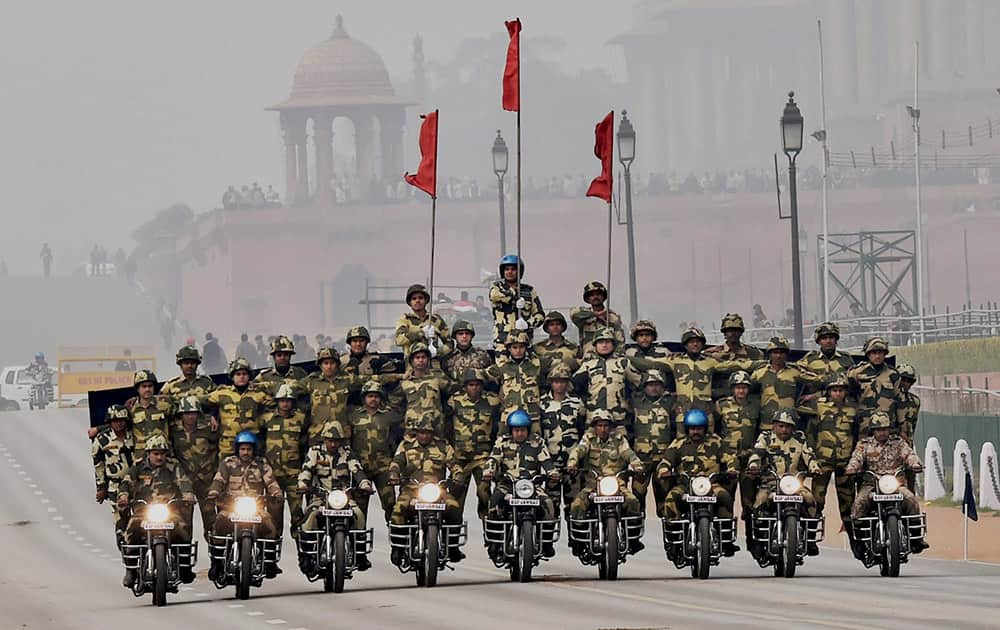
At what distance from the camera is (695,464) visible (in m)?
22.3

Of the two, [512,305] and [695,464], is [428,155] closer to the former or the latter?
[512,305]

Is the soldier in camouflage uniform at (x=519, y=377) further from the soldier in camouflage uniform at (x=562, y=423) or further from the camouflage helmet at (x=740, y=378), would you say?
the camouflage helmet at (x=740, y=378)

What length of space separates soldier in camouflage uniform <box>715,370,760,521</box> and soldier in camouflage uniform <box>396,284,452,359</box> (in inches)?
99.3

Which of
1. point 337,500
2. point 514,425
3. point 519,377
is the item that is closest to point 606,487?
Result: point 514,425

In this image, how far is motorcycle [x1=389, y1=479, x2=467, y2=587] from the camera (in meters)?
21.7

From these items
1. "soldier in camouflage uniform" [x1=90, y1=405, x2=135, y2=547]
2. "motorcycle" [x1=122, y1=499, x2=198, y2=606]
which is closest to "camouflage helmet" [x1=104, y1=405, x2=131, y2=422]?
"soldier in camouflage uniform" [x1=90, y1=405, x2=135, y2=547]

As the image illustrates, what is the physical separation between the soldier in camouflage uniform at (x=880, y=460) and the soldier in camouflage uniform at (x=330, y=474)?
13.2 ft

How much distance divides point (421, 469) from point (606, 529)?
5.23 ft

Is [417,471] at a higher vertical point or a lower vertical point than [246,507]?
higher

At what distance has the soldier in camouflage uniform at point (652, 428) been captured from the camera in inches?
887

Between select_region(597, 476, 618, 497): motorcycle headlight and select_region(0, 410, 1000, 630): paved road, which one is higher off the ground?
select_region(597, 476, 618, 497): motorcycle headlight

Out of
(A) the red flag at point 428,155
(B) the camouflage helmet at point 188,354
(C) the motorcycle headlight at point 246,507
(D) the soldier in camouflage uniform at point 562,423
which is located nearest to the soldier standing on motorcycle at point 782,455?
(D) the soldier in camouflage uniform at point 562,423

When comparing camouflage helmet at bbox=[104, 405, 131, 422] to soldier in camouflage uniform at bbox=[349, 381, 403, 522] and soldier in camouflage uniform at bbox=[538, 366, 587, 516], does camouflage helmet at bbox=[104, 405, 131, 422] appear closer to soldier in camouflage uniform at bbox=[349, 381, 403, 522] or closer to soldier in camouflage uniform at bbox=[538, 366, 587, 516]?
soldier in camouflage uniform at bbox=[349, 381, 403, 522]

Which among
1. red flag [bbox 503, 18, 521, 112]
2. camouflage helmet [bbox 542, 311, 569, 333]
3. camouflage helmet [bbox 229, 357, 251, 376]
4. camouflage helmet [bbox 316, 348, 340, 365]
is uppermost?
red flag [bbox 503, 18, 521, 112]
